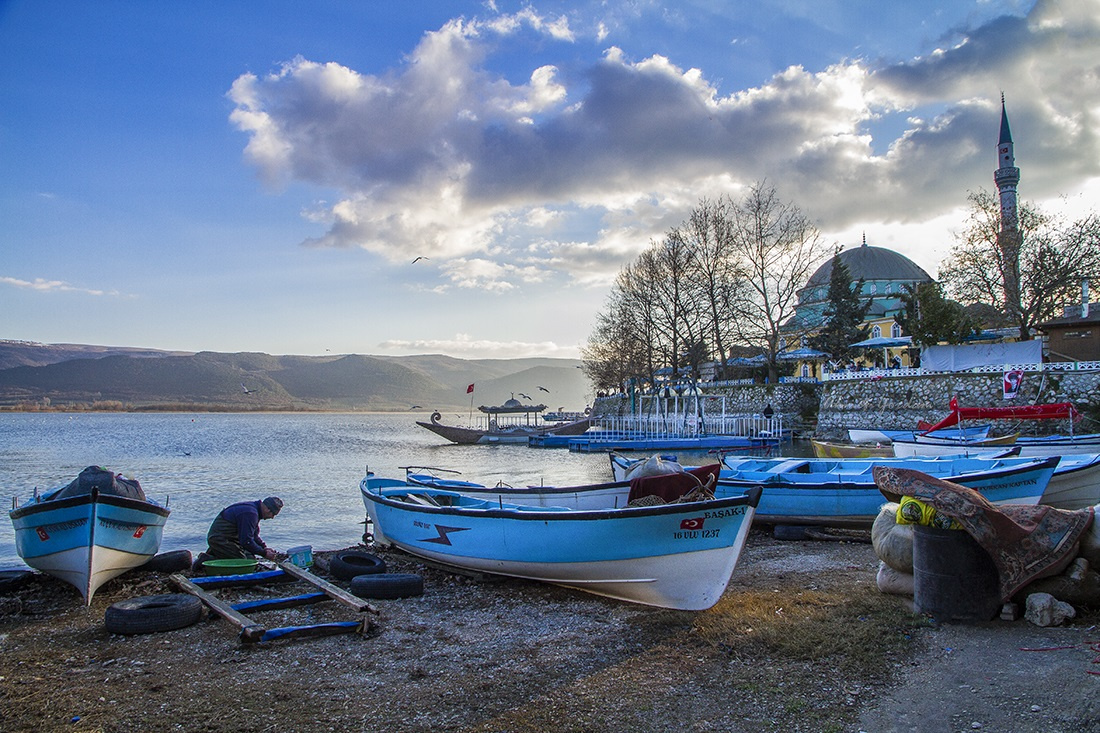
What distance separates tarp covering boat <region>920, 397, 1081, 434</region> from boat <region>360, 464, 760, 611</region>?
2191 centimetres

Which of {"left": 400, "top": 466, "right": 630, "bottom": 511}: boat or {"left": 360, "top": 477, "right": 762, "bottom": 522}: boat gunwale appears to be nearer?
{"left": 360, "top": 477, "right": 762, "bottom": 522}: boat gunwale

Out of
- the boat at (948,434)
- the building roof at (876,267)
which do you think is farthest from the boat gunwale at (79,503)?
the building roof at (876,267)

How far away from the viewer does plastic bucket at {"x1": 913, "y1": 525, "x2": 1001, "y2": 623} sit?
6824 mm

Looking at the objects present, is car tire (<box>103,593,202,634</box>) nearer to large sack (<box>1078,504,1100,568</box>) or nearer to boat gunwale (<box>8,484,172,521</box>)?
boat gunwale (<box>8,484,172,521</box>)

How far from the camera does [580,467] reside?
3397cm

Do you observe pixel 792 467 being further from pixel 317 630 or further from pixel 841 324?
pixel 841 324

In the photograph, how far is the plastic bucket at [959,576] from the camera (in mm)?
6824

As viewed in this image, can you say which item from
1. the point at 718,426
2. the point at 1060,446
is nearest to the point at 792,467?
the point at 1060,446

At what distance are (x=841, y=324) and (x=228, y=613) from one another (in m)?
52.6

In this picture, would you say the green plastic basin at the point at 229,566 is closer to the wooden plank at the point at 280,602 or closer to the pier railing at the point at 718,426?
the wooden plank at the point at 280,602

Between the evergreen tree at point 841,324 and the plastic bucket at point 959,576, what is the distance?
157 feet

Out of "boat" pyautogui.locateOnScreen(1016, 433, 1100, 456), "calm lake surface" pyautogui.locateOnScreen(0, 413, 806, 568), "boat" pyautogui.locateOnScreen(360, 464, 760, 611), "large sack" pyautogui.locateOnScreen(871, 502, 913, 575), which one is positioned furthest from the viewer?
"boat" pyautogui.locateOnScreen(1016, 433, 1100, 456)

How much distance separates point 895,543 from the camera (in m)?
7.95

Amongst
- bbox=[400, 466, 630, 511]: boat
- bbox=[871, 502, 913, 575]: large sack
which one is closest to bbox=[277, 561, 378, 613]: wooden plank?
bbox=[400, 466, 630, 511]: boat
